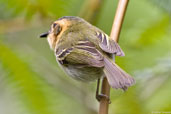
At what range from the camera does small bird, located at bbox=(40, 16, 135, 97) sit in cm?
178

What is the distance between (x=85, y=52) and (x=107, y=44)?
0.45 feet

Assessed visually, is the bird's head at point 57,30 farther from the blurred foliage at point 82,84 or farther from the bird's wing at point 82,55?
the blurred foliage at point 82,84

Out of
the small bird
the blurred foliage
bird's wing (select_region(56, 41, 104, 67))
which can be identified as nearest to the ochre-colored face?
the small bird

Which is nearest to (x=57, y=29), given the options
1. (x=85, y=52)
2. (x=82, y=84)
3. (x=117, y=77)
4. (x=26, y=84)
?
(x=85, y=52)

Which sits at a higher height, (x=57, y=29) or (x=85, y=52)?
(x=57, y=29)

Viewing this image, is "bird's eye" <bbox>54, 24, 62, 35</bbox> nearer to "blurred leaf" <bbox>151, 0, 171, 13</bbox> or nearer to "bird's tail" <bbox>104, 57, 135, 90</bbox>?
"bird's tail" <bbox>104, 57, 135, 90</bbox>

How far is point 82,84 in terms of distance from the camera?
6.05 ft

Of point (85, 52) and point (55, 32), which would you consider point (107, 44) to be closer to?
point (85, 52)

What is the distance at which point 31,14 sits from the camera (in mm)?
1578

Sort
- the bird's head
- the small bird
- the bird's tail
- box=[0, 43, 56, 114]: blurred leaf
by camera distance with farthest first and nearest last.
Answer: the bird's head, the small bird, the bird's tail, box=[0, 43, 56, 114]: blurred leaf

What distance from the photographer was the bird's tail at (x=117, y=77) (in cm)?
137

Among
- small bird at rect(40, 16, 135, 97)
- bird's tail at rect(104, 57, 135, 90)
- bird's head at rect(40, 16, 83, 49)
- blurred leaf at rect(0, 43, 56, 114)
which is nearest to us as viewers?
blurred leaf at rect(0, 43, 56, 114)

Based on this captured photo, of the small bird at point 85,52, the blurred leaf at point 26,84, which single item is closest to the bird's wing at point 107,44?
the small bird at point 85,52

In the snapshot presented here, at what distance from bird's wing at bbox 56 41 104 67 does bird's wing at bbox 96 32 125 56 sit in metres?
0.05
